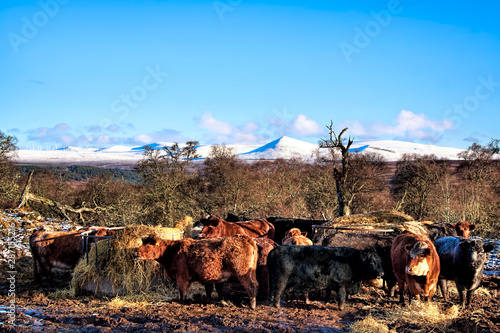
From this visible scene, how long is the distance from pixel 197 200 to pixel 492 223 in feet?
64.7

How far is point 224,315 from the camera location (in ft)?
25.3

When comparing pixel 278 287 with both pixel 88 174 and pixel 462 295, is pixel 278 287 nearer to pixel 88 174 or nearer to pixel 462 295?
pixel 462 295

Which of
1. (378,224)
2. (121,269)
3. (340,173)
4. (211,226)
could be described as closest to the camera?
(121,269)

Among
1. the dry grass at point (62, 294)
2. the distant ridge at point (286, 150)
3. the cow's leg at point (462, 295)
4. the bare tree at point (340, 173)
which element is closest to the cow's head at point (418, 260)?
the cow's leg at point (462, 295)

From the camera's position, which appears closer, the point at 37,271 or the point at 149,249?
the point at 149,249

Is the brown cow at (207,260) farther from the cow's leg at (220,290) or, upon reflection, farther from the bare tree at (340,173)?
the bare tree at (340,173)

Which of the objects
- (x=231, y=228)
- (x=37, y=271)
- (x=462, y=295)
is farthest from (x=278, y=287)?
(x=37, y=271)

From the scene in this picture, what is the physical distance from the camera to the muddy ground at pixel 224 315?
7039 mm

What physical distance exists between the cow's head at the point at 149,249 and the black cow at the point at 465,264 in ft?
19.1

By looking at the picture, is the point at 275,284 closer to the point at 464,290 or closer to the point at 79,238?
the point at 464,290

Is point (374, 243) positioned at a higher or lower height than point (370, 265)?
higher

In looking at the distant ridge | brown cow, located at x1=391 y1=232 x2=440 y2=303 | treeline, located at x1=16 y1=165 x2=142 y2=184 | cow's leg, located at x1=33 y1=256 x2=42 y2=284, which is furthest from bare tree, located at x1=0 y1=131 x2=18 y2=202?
the distant ridge

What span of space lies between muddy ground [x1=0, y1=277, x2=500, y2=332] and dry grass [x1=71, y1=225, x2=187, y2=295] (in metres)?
0.42

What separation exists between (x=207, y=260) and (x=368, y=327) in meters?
3.21
